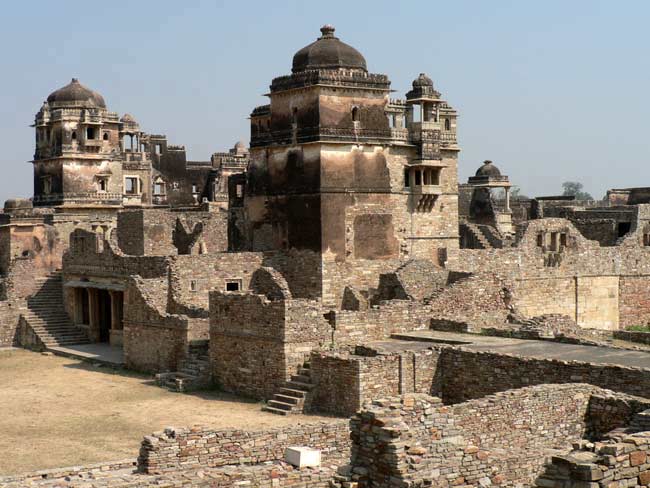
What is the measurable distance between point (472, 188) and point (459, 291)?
3047 centimetres

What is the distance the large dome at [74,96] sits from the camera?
47281mm

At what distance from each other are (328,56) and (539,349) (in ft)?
39.8

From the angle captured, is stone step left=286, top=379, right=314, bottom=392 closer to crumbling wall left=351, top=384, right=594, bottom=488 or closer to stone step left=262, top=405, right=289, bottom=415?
stone step left=262, top=405, right=289, bottom=415

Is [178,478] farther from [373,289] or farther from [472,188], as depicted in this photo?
[472,188]

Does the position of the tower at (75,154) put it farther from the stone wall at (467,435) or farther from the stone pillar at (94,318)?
the stone wall at (467,435)

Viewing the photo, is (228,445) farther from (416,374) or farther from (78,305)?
(78,305)

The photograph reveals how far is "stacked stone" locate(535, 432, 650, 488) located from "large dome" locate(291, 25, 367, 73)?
71.0ft

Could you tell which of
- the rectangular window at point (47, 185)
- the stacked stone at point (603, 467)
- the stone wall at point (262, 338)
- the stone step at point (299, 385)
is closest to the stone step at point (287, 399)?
the stone step at point (299, 385)

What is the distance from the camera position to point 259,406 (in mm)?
23453

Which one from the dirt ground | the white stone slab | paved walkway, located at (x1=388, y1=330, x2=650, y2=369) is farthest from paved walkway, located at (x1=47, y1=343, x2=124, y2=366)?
the white stone slab

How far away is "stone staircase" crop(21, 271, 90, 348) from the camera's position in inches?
1366

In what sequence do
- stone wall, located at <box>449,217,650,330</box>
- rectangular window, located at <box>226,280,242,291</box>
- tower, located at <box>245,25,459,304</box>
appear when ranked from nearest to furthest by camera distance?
rectangular window, located at <box>226,280,242,291</box>, tower, located at <box>245,25,459,304</box>, stone wall, located at <box>449,217,650,330</box>

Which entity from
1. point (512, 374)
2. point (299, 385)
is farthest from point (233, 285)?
point (512, 374)

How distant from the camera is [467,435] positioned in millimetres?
15969
